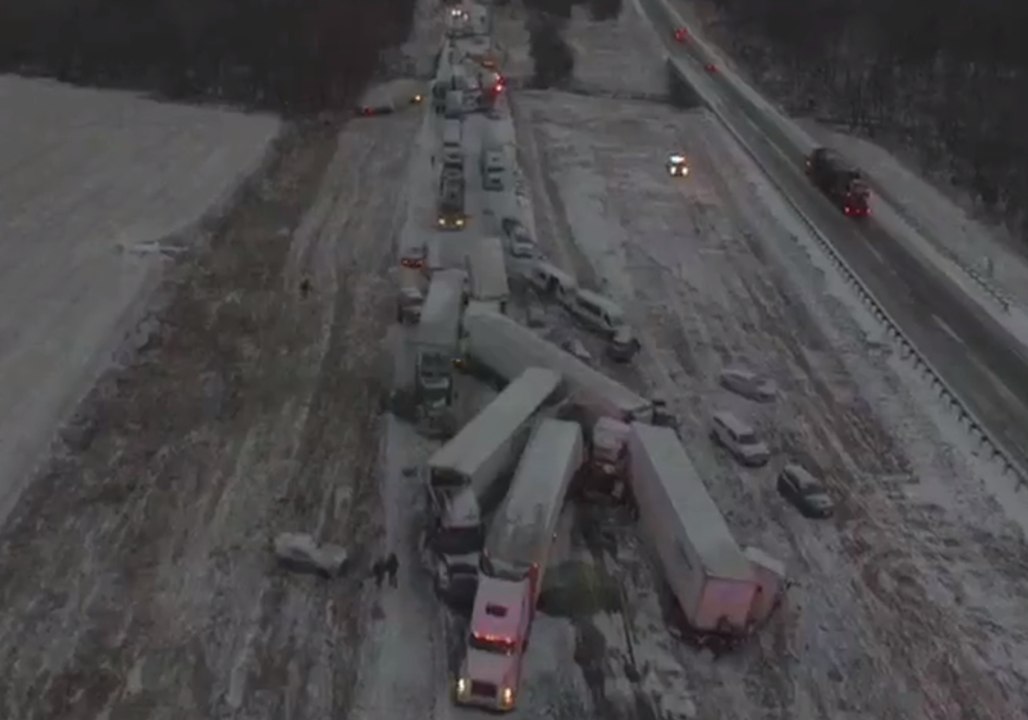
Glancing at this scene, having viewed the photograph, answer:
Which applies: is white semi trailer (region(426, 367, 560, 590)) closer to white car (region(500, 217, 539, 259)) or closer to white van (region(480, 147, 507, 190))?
white car (region(500, 217, 539, 259))

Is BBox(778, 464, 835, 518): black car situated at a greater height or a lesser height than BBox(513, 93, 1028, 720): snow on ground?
greater

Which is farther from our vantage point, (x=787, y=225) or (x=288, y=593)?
(x=787, y=225)

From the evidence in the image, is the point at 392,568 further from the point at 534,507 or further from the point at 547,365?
the point at 547,365

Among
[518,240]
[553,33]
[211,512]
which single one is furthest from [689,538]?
[553,33]

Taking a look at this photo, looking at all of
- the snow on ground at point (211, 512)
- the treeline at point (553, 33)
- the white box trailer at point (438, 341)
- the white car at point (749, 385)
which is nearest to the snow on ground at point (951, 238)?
the white car at point (749, 385)

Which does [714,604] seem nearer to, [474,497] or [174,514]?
[474,497]

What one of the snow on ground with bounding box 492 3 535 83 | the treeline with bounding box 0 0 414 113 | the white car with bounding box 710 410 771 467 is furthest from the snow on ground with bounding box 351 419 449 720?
the snow on ground with bounding box 492 3 535 83

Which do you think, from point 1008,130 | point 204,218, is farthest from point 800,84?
point 204,218
